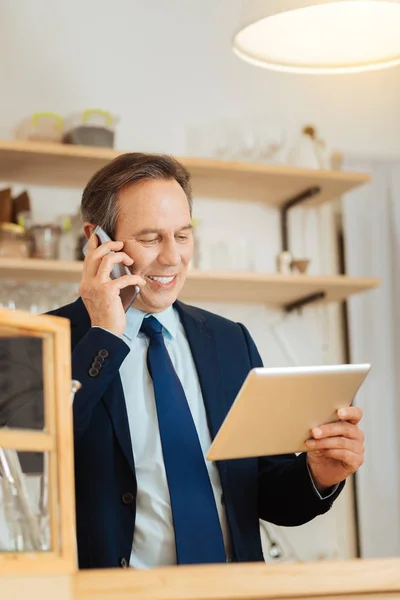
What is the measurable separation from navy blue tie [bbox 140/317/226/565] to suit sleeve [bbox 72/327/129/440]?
0.72 feet

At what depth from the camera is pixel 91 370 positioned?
1.62 meters

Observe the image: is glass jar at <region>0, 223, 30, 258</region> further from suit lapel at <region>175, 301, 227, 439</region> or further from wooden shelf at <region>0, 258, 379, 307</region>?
suit lapel at <region>175, 301, 227, 439</region>

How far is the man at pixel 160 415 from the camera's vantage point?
1.73m

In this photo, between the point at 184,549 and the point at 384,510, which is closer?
the point at 184,549

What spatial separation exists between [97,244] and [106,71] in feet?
6.26

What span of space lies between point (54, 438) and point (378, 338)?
285cm

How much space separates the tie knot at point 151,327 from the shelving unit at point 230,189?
1261mm

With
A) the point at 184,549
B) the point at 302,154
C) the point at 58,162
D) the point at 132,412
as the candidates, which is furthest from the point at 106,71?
the point at 184,549

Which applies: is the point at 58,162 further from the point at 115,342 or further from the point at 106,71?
the point at 115,342

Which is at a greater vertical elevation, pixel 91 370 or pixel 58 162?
pixel 58 162

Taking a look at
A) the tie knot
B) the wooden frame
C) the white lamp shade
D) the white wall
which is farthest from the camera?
the white wall

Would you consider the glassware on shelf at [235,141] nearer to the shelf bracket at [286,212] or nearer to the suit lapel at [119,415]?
the shelf bracket at [286,212]

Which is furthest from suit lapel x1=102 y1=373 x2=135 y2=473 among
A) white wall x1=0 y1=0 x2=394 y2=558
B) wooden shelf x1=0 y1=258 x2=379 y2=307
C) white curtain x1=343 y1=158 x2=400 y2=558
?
white curtain x1=343 y1=158 x2=400 y2=558

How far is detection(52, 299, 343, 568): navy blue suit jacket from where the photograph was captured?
164cm
